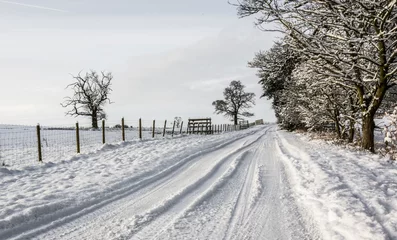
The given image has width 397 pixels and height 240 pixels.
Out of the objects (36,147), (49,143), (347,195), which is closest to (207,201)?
(347,195)

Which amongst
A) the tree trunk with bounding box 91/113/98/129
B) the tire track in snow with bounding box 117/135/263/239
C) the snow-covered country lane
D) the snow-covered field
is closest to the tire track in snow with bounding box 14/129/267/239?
the snow-covered country lane

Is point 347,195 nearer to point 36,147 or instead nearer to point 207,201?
point 207,201

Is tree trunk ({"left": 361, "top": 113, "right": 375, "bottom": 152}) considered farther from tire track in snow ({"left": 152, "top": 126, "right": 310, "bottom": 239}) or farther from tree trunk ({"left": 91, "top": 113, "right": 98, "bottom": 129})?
tree trunk ({"left": 91, "top": 113, "right": 98, "bottom": 129})

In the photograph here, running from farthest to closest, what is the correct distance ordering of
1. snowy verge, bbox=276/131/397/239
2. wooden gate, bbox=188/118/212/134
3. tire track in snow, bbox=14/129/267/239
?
wooden gate, bbox=188/118/212/134 < tire track in snow, bbox=14/129/267/239 < snowy verge, bbox=276/131/397/239

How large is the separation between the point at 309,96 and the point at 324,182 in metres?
13.5

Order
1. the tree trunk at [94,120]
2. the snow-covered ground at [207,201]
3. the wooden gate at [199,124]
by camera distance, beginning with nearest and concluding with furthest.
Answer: the snow-covered ground at [207,201]
the wooden gate at [199,124]
the tree trunk at [94,120]

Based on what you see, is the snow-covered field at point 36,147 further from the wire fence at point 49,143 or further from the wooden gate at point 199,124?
the wooden gate at point 199,124

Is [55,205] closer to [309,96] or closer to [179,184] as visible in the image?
[179,184]

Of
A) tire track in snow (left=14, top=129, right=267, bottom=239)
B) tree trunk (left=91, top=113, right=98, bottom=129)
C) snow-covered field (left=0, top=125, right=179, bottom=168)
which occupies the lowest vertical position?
tire track in snow (left=14, top=129, right=267, bottom=239)

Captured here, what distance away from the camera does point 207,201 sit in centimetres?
582

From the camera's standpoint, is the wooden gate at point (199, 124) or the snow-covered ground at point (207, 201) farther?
the wooden gate at point (199, 124)

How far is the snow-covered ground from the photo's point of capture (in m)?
4.40

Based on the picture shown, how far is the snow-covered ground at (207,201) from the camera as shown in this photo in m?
4.40

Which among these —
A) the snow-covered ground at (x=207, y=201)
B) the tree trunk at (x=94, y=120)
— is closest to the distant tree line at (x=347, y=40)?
the snow-covered ground at (x=207, y=201)
